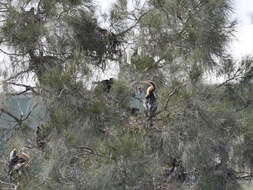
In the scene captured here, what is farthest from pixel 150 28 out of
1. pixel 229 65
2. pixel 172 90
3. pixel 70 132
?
pixel 70 132

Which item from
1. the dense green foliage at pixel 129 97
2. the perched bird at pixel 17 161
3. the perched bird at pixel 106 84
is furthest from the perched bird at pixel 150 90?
the perched bird at pixel 17 161

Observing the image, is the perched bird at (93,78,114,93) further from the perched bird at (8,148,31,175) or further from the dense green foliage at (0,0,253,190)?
the perched bird at (8,148,31,175)

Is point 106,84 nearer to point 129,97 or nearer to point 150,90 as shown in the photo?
point 129,97

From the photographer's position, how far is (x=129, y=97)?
289 cm

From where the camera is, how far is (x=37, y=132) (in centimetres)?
296

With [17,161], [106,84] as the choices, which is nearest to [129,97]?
[106,84]

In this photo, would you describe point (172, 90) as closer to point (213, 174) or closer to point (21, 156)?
point (213, 174)

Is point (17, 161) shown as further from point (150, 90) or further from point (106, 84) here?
point (150, 90)

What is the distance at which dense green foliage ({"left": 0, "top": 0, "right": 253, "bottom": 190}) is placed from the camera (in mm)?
2512

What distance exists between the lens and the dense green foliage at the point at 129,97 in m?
2.51

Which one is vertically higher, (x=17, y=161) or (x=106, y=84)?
(x=106, y=84)

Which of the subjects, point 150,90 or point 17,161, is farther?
point 17,161

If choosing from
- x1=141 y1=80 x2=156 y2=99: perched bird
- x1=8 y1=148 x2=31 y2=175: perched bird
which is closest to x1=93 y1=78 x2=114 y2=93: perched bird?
x1=141 y1=80 x2=156 y2=99: perched bird

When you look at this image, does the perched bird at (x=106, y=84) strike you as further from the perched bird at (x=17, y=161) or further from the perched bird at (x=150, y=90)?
the perched bird at (x=17, y=161)
